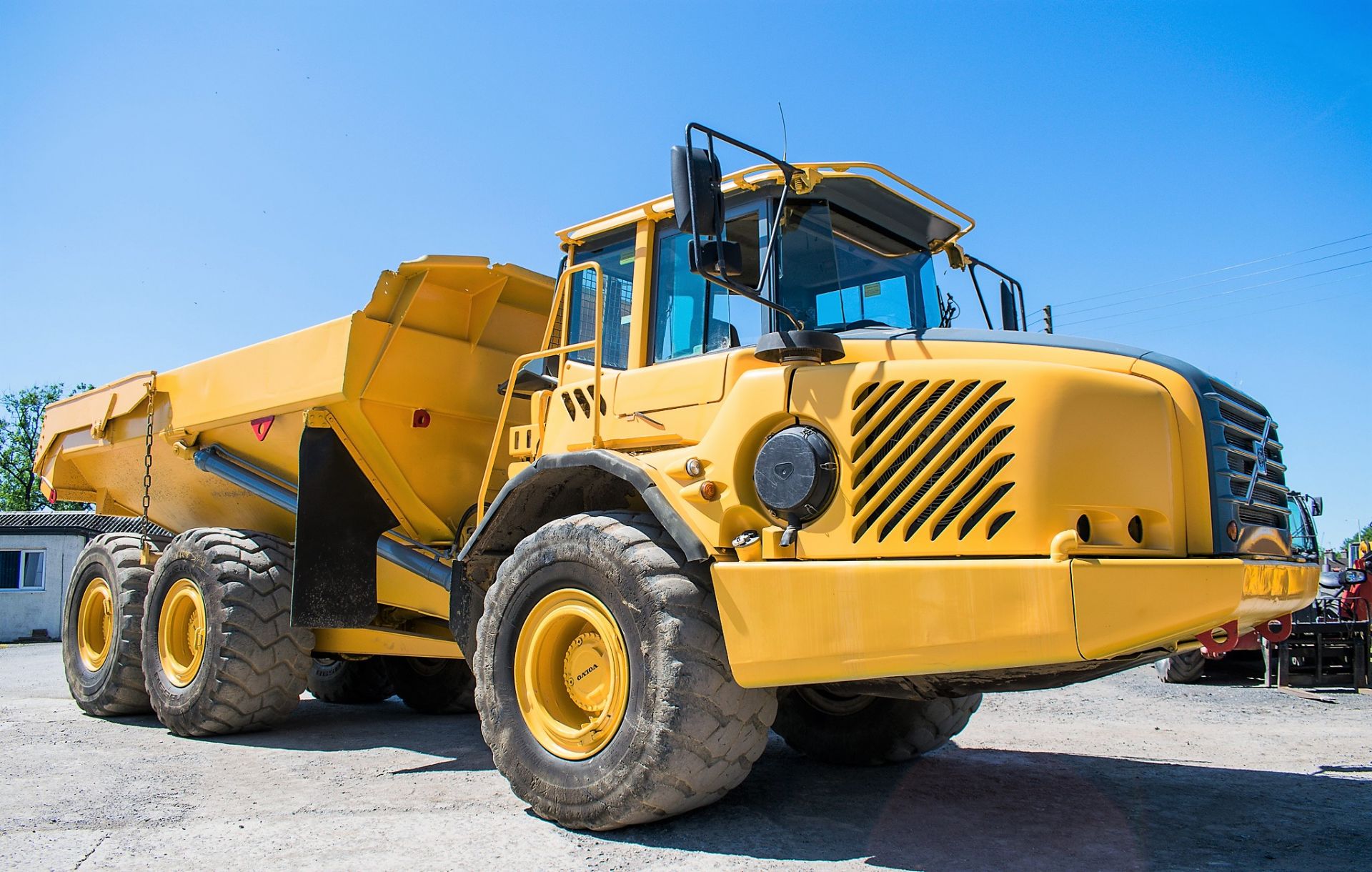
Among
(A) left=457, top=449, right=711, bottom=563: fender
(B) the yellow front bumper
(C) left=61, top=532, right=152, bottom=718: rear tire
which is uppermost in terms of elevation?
(A) left=457, top=449, right=711, bottom=563: fender

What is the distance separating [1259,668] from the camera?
1198 centimetres

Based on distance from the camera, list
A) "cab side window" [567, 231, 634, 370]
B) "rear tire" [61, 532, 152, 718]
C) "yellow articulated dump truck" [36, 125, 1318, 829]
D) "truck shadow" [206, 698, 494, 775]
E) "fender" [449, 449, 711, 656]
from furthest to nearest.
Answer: "rear tire" [61, 532, 152, 718]
"truck shadow" [206, 698, 494, 775]
"cab side window" [567, 231, 634, 370]
"fender" [449, 449, 711, 656]
"yellow articulated dump truck" [36, 125, 1318, 829]

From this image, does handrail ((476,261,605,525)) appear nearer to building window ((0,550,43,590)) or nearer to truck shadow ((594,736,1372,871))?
truck shadow ((594,736,1372,871))

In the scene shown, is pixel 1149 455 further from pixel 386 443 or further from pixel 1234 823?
pixel 386 443

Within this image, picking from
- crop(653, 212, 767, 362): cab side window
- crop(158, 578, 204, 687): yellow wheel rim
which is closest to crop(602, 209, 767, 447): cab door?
crop(653, 212, 767, 362): cab side window

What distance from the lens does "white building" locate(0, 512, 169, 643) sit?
85.8 ft

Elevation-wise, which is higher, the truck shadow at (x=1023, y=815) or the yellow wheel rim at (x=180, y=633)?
the yellow wheel rim at (x=180, y=633)

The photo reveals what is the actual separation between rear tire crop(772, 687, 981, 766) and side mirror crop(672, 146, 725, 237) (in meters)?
2.99

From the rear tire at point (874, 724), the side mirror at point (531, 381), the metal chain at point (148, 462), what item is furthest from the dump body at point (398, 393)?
the rear tire at point (874, 724)

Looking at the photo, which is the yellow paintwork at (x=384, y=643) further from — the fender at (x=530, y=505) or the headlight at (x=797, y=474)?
the headlight at (x=797, y=474)

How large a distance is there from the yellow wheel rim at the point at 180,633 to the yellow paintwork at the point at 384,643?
34.5 inches

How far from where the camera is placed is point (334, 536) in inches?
280

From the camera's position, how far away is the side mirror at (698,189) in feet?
13.8

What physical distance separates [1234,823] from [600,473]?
3319mm
